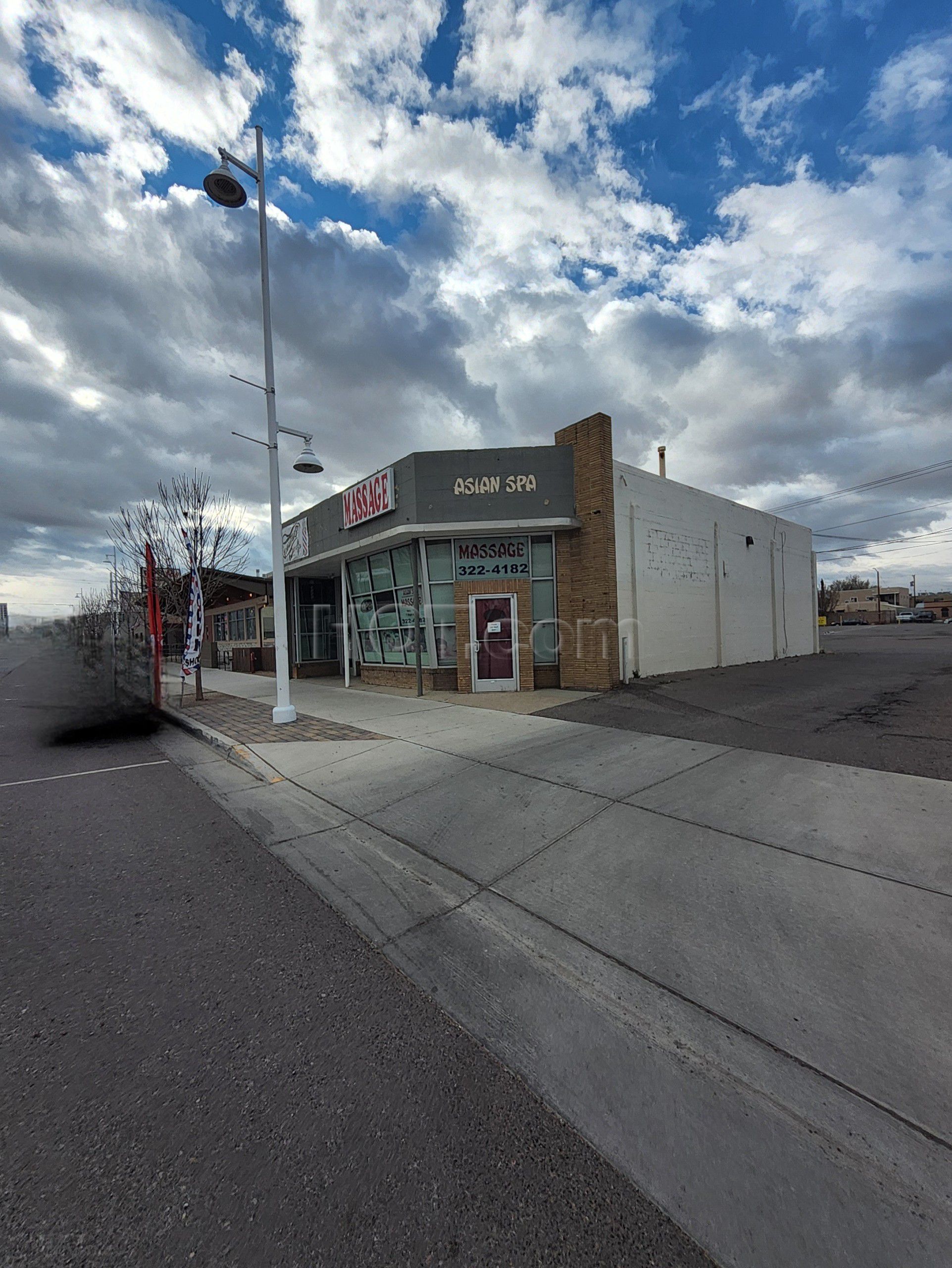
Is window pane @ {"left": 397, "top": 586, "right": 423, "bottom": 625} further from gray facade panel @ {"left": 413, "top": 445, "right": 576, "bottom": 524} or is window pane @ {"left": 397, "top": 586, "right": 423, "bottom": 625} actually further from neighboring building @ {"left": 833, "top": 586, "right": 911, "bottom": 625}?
neighboring building @ {"left": 833, "top": 586, "right": 911, "bottom": 625}

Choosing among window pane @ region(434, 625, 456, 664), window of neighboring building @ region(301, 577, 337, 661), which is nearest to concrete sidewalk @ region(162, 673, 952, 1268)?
window pane @ region(434, 625, 456, 664)

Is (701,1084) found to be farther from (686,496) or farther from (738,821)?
(686,496)

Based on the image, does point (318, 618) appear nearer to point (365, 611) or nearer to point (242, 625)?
point (365, 611)

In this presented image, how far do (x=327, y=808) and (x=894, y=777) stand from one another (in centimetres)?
576

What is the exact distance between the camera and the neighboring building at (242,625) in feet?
75.9

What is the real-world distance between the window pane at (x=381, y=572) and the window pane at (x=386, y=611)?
0.75 feet

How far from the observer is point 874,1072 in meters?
2.06

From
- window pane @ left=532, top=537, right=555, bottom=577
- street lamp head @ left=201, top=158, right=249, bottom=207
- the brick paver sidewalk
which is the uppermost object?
street lamp head @ left=201, top=158, right=249, bottom=207

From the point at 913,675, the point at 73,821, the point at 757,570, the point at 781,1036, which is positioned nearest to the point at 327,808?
the point at 73,821

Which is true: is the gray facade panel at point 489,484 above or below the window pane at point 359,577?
above

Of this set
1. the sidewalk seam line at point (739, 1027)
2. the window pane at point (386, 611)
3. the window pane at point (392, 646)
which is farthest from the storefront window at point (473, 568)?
the sidewalk seam line at point (739, 1027)

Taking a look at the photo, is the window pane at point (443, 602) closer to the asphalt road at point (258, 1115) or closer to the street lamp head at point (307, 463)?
the street lamp head at point (307, 463)

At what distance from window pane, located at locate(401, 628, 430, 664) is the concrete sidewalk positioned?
750 centimetres

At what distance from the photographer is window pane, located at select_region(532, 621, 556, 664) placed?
1270 centimetres
